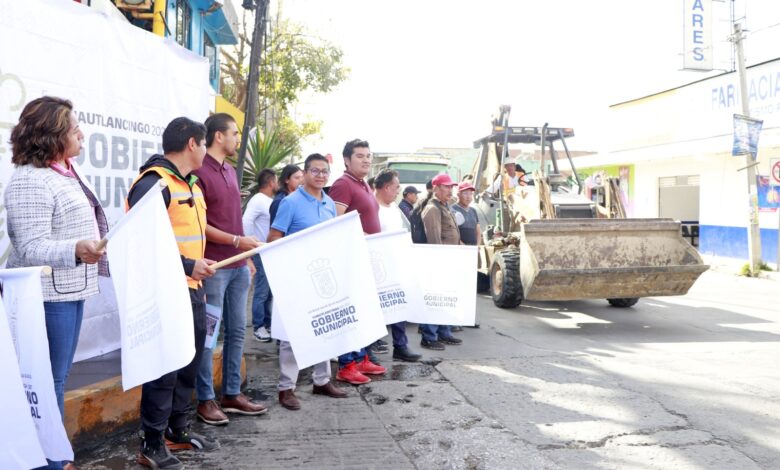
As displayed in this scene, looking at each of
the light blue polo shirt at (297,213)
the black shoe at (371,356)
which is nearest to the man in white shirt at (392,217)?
Answer: the black shoe at (371,356)

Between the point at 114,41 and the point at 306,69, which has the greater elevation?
the point at 306,69

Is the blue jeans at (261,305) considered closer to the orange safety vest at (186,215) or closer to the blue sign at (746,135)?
the orange safety vest at (186,215)

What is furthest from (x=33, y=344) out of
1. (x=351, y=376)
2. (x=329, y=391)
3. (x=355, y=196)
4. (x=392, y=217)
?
(x=392, y=217)

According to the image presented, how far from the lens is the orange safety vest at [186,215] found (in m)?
3.74

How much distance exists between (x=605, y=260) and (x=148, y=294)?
674 centimetres

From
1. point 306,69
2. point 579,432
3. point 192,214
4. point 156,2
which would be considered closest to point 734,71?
point 306,69

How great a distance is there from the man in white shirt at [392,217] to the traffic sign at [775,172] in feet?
43.5

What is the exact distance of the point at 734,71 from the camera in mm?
18156

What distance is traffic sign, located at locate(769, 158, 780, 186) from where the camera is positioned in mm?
16281

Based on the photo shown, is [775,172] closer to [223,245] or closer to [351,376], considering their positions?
[351,376]

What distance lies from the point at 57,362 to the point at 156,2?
7.75 metres

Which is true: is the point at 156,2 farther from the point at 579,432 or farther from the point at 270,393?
the point at 579,432

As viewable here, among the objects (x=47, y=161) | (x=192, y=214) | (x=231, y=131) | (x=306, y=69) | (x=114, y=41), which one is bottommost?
(x=192, y=214)

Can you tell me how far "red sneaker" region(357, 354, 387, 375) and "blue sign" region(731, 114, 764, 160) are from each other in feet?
39.8
